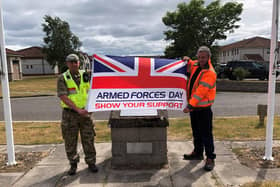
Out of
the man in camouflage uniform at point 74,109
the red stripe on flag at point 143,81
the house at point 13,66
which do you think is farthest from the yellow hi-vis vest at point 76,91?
the house at point 13,66

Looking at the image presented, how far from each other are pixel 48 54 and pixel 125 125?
4188 cm

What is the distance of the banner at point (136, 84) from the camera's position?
3516 mm

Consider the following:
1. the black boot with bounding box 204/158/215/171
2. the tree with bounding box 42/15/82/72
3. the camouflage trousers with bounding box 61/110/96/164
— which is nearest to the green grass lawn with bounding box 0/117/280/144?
the black boot with bounding box 204/158/215/171

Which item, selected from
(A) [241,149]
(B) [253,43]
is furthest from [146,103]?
(B) [253,43]

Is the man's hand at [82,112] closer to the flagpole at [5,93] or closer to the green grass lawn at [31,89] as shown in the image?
the flagpole at [5,93]

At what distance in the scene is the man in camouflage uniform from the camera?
3.30 meters

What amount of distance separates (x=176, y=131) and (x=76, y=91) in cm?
311

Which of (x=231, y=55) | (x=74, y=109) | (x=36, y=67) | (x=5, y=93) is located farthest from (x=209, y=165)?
(x=231, y=55)

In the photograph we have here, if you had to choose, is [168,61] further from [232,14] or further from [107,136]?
[232,14]

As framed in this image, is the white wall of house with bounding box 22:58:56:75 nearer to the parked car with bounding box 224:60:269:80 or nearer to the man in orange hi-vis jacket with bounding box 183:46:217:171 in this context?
the parked car with bounding box 224:60:269:80

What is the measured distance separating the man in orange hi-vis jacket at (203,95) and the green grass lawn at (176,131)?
146 centimetres

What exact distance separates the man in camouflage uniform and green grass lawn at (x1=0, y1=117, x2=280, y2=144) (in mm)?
1603

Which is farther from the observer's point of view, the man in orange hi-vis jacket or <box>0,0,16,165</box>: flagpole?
<box>0,0,16,165</box>: flagpole

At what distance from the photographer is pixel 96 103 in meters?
3.46
